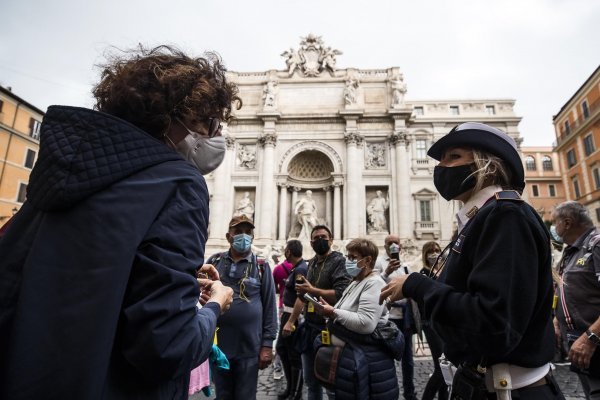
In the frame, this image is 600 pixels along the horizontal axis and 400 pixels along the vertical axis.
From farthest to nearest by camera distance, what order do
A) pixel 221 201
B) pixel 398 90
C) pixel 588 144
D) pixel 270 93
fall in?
pixel 588 144, pixel 270 93, pixel 398 90, pixel 221 201

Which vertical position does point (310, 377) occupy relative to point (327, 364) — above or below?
below

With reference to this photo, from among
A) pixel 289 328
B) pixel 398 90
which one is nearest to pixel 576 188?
pixel 398 90

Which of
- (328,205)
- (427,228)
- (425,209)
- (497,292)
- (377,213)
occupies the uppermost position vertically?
(328,205)

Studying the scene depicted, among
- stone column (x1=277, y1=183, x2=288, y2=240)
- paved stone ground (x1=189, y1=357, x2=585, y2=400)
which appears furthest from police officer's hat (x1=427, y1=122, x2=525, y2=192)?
stone column (x1=277, y1=183, x2=288, y2=240)

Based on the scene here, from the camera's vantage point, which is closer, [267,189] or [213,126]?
[213,126]

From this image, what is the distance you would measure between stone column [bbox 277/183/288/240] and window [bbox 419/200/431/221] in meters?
8.35

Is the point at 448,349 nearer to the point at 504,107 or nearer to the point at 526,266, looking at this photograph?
the point at 526,266

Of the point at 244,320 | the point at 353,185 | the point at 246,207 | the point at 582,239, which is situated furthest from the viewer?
the point at 246,207

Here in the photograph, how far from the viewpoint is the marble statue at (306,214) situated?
19.4 meters

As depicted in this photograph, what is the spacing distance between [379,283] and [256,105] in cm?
2134

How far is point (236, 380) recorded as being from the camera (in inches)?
128

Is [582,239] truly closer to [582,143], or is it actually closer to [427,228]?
[427,228]

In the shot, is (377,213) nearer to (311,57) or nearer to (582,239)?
(311,57)

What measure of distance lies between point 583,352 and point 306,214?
17249mm
